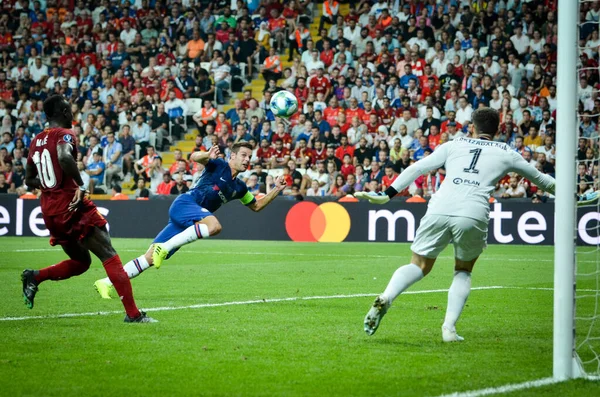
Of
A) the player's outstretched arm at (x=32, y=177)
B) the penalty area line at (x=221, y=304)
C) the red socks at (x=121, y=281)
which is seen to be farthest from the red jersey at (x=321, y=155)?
the red socks at (x=121, y=281)

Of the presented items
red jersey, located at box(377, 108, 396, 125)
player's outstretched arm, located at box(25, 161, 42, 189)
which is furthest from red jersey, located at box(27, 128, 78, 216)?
red jersey, located at box(377, 108, 396, 125)

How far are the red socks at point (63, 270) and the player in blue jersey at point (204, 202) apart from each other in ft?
2.97

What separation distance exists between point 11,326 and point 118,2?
27.0 metres

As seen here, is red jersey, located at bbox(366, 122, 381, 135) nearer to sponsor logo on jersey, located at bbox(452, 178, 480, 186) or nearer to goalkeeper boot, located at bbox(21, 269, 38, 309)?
goalkeeper boot, located at bbox(21, 269, 38, 309)

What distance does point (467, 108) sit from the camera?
24.8 metres

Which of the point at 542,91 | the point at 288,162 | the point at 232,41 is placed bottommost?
the point at 288,162

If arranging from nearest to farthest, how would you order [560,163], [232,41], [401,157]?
[560,163] < [401,157] < [232,41]

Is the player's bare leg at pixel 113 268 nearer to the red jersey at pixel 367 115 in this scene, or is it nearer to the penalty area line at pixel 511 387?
the penalty area line at pixel 511 387

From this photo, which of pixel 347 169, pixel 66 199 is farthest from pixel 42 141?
pixel 347 169

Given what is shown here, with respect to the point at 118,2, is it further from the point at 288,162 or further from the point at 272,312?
the point at 272,312

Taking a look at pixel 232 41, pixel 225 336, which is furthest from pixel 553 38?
pixel 225 336

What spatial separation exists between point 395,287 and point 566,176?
2.14 m

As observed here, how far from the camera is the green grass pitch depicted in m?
5.83

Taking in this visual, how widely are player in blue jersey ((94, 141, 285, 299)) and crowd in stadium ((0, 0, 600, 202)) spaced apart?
36.7 feet
